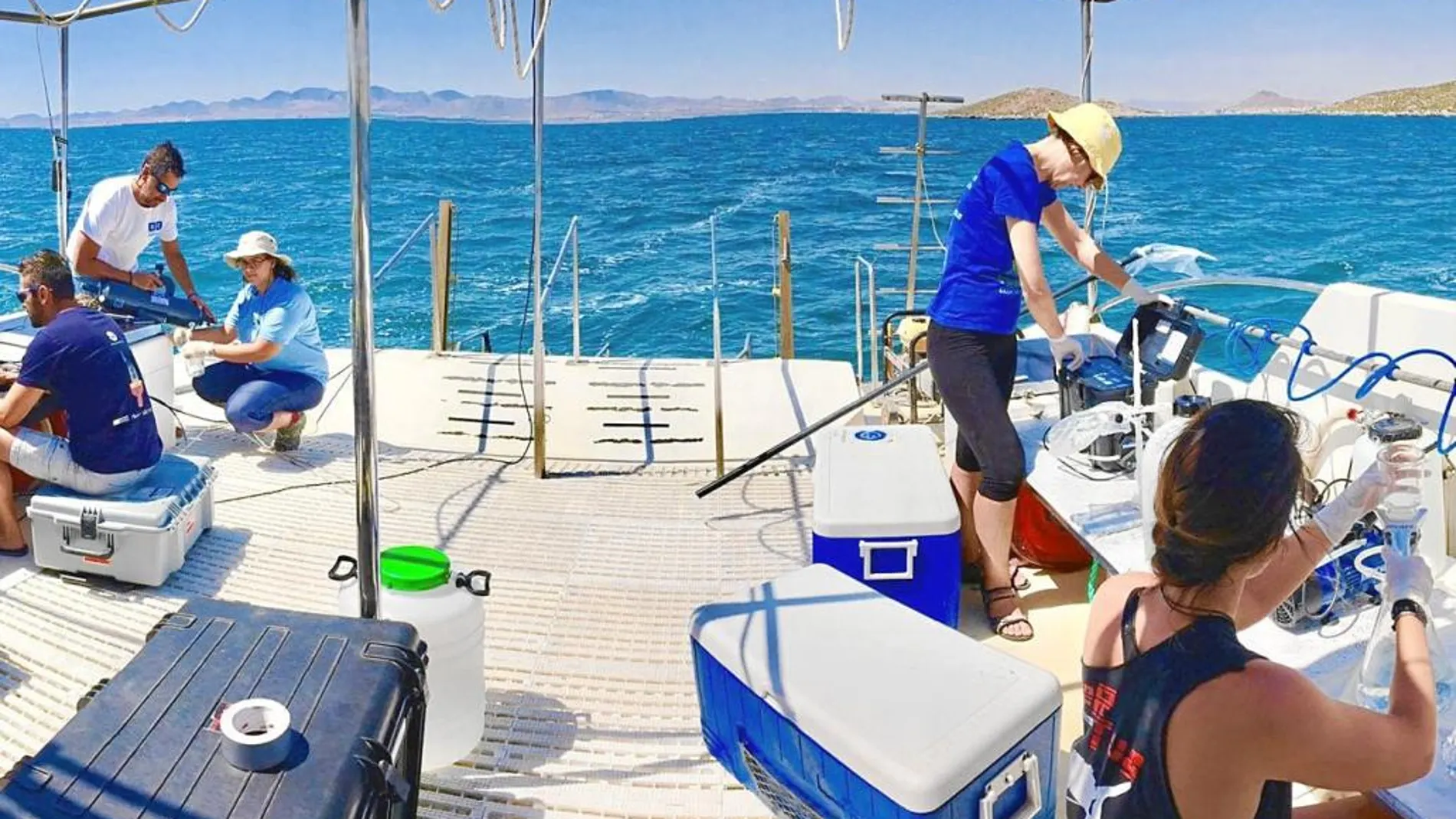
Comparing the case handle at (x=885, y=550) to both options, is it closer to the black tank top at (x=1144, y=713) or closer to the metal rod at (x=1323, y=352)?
the metal rod at (x=1323, y=352)

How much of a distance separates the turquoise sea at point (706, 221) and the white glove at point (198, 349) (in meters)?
4.19

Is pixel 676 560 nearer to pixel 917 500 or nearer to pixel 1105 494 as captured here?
pixel 917 500

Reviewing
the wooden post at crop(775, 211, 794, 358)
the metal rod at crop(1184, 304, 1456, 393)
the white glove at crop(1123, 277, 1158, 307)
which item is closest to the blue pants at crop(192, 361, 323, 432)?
the wooden post at crop(775, 211, 794, 358)

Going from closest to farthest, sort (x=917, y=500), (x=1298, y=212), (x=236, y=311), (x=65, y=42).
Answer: (x=917, y=500) → (x=236, y=311) → (x=65, y=42) → (x=1298, y=212)

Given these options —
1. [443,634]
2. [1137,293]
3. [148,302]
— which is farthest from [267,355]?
[1137,293]

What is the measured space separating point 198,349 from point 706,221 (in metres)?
20.0

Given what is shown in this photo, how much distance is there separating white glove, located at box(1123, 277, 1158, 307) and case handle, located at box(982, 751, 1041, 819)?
1.65m

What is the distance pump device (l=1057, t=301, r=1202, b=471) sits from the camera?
319 cm

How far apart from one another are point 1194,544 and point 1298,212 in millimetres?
29783

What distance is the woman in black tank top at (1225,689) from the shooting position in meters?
1.34

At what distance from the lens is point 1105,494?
3.07 meters

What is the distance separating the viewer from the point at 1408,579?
1.62 m

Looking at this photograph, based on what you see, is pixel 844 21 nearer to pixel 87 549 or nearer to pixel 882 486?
pixel 882 486

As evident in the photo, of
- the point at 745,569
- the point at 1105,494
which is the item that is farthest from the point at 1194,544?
the point at 745,569
